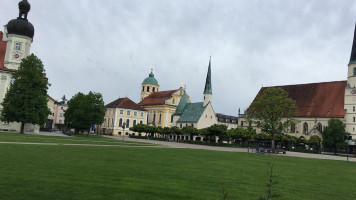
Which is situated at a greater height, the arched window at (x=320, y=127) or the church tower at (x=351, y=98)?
the church tower at (x=351, y=98)

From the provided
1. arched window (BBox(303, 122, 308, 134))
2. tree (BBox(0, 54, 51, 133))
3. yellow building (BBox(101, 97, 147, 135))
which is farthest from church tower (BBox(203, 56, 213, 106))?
tree (BBox(0, 54, 51, 133))

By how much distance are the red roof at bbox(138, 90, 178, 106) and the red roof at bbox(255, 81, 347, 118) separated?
41116 mm

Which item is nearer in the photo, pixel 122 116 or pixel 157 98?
pixel 122 116

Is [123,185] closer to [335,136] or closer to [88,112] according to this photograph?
[88,112]

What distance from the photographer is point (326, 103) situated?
3248 inches

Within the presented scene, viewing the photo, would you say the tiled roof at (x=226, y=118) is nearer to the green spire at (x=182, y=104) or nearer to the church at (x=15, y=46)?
the green spire at (x=182, y=104)

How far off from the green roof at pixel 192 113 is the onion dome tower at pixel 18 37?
1879 inches

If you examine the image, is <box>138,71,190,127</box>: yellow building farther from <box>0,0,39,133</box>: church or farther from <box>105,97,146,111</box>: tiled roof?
<box>0,0,39,133</box>: church

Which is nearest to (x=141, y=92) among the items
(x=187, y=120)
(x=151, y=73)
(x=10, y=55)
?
(x=151, y=73)

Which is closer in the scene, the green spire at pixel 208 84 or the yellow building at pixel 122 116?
the green spire at pixel 208 84

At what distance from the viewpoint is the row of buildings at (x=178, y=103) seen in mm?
58469

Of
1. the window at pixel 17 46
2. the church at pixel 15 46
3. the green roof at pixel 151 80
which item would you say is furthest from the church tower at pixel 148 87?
the window at pixel 17 46

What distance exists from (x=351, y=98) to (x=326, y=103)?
6074 mm

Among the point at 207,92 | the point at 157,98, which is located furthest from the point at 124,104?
the point at 207,92
